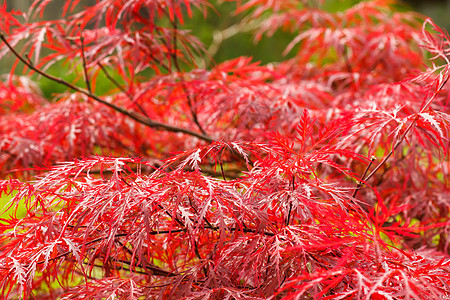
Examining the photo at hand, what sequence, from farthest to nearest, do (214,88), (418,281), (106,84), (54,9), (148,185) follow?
(54,9) → (106,84) → (214,88) → (148,185) → (418,281)


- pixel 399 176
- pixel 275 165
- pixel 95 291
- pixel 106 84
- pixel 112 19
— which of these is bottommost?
pixel 106 84

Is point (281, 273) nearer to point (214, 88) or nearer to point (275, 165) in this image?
point (275, 165)

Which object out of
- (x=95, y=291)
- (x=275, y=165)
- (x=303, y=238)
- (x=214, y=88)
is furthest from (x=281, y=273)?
(x=214, y=88)

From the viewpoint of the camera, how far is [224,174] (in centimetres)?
113

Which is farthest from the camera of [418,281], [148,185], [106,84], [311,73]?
[106,84]

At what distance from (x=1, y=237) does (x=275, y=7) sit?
6.32 feet

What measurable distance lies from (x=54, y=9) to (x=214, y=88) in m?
5.66

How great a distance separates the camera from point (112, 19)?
1.46 m

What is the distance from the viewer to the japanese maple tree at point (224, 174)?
74cm

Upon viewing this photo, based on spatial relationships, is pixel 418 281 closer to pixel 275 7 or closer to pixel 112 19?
pixel 112 19

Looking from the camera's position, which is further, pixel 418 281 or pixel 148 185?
pixel 148 185

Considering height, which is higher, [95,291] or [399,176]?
[95,291]

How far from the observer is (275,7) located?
240 cm

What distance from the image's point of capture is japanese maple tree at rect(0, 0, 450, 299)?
29.1 inches
